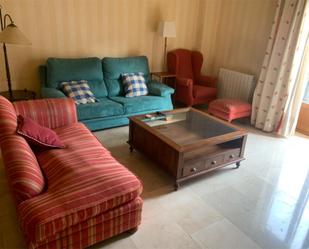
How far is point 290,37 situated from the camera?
3.65 meters

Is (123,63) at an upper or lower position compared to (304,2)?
lower

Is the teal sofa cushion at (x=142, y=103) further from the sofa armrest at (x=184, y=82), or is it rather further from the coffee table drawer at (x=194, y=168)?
the coffee table drawer at (x=194, y=168)

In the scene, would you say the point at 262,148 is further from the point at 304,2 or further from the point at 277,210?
the point at 304,2

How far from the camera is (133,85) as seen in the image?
4.06 metres

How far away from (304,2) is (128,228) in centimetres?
354

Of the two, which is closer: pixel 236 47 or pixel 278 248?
pixel 278 248

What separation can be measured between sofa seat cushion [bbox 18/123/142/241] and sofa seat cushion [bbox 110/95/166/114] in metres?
1.53

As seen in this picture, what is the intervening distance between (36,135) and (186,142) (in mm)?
1333

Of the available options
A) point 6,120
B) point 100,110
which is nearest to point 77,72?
point 100,110

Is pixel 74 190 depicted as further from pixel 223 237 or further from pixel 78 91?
pixel 78 91

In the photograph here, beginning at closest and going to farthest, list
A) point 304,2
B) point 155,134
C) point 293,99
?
point 155,134, point 304,2, point 293,99

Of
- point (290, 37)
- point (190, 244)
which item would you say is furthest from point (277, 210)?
point (290, 37)

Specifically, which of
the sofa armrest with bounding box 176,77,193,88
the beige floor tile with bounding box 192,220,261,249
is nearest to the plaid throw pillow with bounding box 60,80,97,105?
the sofa armrest with bounding box 176,77,193,88

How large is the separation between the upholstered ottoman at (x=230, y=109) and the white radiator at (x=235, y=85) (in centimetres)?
34
